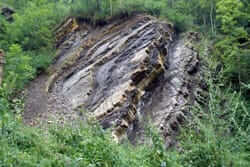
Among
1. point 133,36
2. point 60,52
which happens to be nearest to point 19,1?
point 60,52

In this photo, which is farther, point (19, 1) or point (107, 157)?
point (19, 1)

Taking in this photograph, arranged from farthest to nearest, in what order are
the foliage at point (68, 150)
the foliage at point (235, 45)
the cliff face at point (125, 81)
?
the foliage at point (235, 45), the cliff face at point (125, 81), the foliage at point (68, 150)

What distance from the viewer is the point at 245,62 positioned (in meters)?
11.2

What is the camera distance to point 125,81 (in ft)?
35.7

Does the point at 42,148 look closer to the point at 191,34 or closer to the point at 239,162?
the point at 239,162

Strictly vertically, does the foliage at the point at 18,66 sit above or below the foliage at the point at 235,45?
below

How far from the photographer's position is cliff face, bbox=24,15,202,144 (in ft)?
31.6

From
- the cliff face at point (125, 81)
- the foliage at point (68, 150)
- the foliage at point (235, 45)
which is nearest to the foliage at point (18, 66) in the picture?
the cliff face at point (125, 81)

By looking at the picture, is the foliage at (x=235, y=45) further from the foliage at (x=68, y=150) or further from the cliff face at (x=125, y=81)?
the foliage at (x=68, y=150)

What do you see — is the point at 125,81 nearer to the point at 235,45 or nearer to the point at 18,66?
the point at 235,45

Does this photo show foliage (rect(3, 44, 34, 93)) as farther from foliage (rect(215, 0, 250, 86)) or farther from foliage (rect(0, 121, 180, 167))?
foliage (rect(215, 0, 250, 86))

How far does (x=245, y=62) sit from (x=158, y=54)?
3.55 m

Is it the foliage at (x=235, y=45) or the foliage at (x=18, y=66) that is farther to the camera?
the foliage at (x=18, y=66)

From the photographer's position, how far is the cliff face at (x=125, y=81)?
31.6 ft
